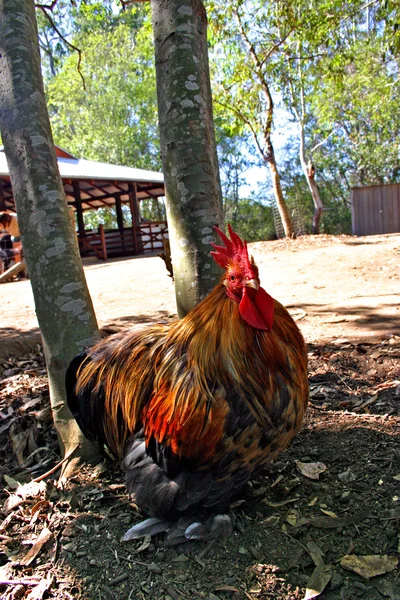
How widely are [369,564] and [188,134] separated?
2.64 meters

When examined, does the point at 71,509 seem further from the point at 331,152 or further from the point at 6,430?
the point at 331,152

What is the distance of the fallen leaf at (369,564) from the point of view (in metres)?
1.78

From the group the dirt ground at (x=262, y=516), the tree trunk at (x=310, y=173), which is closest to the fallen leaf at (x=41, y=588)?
the dirt ground at (x=262, y=516)

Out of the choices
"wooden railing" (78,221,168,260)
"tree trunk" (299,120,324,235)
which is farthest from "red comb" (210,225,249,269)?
"wooden railing" (78,221,168,260)

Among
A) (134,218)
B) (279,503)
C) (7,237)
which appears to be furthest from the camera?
(134,218)

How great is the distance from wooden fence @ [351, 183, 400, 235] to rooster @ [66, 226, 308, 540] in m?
17.1

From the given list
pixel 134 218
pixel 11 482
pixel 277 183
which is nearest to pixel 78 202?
pixel 134 218

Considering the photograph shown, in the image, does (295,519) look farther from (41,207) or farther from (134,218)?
(134,218)

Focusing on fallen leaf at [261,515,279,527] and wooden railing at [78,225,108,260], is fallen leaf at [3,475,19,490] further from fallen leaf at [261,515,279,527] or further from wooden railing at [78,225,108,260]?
wooden railing at [78,225,108,260]

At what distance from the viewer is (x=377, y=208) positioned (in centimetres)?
1764

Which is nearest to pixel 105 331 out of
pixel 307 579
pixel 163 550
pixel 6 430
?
pixel 6 430

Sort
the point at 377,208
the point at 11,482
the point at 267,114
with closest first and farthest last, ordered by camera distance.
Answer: the point at 11,482, the point at 267,114, the point at 377,208

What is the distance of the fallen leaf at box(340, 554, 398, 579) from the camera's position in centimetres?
178

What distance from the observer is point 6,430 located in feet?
10.8
